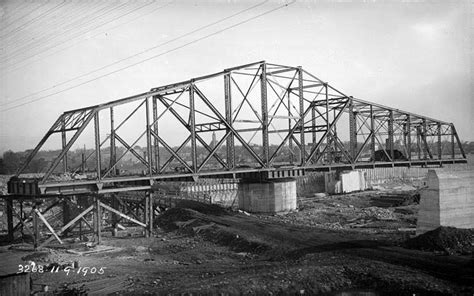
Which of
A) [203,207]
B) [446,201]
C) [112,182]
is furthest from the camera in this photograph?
[203,207]

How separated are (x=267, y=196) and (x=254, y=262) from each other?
14.4m

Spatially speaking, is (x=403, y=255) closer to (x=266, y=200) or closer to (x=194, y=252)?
(x=194, y=252)

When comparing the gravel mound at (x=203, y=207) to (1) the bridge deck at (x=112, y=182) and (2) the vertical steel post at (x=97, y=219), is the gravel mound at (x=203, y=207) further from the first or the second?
(2) the vertical steel post at (x=97, y=219)

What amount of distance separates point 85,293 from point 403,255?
12.8m

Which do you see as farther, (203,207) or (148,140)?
(203,207)

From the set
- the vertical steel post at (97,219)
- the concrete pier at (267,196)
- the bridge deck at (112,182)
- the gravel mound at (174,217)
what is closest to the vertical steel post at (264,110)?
the bridge deck at (112,182)

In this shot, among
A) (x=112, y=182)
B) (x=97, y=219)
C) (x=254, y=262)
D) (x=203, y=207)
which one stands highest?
(x=112, y=182)

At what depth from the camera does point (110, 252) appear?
66.8 feet

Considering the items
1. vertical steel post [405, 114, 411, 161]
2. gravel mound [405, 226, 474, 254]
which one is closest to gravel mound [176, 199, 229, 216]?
gravel mound [405, 226, 474, 254]

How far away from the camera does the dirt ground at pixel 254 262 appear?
1377 cm

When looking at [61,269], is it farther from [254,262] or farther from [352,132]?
[352,132]

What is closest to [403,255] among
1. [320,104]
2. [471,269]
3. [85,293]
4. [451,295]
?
[471,269]

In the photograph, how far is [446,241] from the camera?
712 inches

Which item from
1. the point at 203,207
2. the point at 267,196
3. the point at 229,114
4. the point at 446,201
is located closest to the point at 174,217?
the point at 203,207
